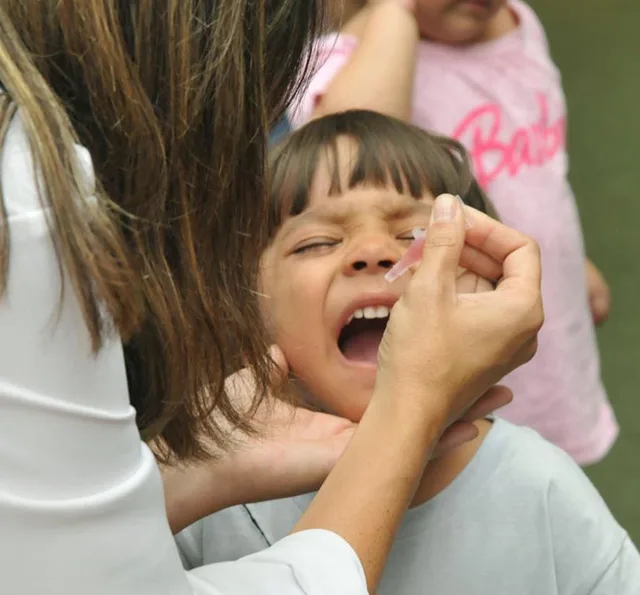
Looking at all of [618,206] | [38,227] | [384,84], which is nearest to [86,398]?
[38,227]

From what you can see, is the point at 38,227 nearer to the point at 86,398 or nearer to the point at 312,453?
the point at 86,398

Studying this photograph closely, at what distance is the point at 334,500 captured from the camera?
2.30 feet

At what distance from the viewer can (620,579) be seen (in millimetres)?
839

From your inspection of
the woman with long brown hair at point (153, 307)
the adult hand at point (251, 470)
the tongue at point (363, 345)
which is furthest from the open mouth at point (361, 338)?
the woman with long brown hair at point (153, 307)


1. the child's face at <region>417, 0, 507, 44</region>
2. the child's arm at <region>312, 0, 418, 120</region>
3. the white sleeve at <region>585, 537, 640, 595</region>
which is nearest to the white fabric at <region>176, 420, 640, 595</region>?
the white sleeve at <region>585, 537, 640, 595</region>

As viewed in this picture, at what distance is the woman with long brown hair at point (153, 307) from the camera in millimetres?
499

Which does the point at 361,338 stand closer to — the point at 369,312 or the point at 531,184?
the point at 369,312

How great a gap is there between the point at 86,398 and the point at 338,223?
44 centimetres

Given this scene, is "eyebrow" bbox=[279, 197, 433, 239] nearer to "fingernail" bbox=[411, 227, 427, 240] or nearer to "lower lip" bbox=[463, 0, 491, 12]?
"fingernail" bbox=[411, 227, 427, 240]

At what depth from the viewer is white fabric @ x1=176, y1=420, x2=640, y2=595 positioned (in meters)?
0.85

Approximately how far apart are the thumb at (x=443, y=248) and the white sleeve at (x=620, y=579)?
1.00ft

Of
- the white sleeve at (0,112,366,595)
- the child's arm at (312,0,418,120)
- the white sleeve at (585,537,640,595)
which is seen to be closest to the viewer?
the white sleeve at (0,112,366,595)

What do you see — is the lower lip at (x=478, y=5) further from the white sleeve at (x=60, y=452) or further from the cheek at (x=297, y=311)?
the white sleeve at (x=60, y=452)

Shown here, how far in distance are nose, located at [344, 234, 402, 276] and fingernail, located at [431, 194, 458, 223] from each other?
0.13 metres
